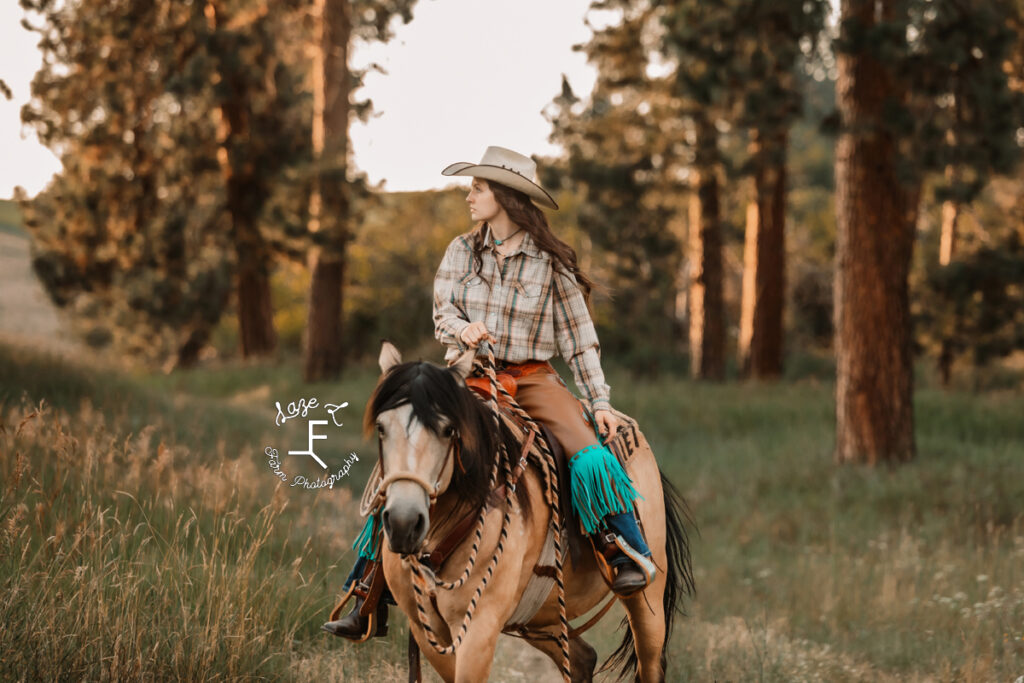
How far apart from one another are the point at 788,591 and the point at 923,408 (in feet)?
24.0

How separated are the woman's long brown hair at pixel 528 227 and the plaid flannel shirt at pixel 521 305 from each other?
0.03 m

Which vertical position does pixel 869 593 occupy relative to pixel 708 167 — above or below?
below

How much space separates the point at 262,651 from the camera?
4.88 meters

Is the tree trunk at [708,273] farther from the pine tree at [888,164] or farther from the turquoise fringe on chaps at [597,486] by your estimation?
the turquoise fringe on chaps at [597,486]

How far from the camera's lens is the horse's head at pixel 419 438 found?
3125 millimetres

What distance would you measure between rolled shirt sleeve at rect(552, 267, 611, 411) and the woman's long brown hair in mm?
70

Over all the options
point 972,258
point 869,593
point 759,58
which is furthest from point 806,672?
point 972,258

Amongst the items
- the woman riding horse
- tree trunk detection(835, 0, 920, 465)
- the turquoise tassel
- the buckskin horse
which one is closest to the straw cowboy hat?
the woman riding horse

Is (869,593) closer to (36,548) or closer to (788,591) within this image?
(788,591)

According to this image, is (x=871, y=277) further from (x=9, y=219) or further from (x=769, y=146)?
(x=9, y=219)

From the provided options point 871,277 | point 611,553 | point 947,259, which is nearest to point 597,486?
point 611,553

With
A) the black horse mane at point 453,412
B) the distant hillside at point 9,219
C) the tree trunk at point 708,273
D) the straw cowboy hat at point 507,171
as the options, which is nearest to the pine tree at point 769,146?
the tree trunk at point 708,273

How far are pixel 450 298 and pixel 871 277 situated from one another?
758 centimetres

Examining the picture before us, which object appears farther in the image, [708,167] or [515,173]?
[708,167]
